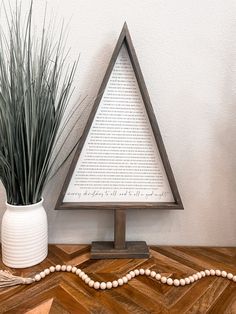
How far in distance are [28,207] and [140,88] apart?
15.1 inches

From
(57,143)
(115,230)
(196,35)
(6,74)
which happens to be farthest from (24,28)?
(115,230)

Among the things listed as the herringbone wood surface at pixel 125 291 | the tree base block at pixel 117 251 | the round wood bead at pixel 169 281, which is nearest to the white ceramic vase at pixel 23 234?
the herringbone wood surface at pixel 125 291

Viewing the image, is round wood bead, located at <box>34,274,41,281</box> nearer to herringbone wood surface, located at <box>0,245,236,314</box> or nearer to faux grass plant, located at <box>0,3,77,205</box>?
herringbone wood surface, located at <box>0,245,236,314</box>

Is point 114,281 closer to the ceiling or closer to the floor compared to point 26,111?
closer to the floor

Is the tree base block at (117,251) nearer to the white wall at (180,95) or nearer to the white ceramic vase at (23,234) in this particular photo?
the white wall at (180,95)

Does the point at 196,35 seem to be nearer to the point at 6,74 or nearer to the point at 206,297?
the point at 6,74

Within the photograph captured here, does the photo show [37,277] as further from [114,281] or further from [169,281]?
[169,281]

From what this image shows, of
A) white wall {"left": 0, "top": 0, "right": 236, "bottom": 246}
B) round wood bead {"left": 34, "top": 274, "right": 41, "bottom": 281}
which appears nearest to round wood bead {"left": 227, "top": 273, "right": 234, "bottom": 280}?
white wall {"left": 0, "top": 0, "right": 236, "bottom": 246}

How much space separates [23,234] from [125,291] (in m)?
0.26

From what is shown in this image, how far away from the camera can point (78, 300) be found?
57cm

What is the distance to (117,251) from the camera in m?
0.72

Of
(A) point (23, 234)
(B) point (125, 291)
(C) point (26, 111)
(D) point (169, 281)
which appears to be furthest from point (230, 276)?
(C) point (26, 111)

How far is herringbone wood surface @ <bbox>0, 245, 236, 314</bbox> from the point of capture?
0.55 meters

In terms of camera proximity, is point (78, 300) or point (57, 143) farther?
point (57, 143)
